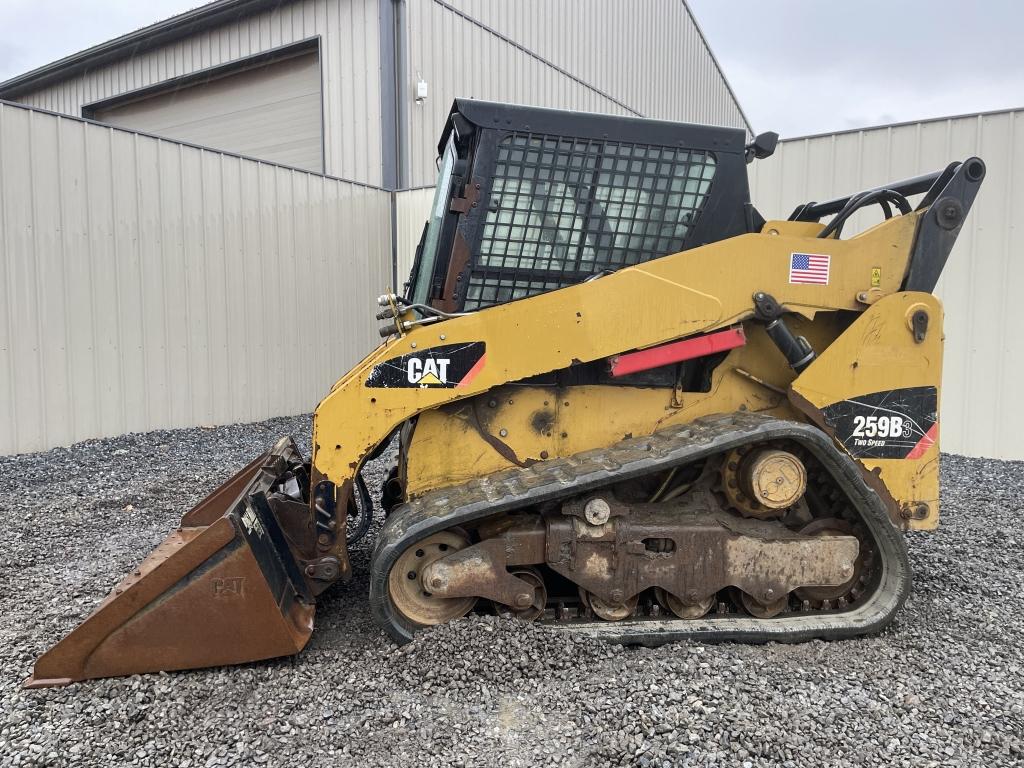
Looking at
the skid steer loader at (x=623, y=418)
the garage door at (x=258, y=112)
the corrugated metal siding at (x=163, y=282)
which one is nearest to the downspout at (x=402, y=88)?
the corrugated metal siding at (x=163, y=282)

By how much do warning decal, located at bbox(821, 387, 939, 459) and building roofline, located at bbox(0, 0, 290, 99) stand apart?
40.2 feet

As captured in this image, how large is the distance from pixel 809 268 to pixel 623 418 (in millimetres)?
1029

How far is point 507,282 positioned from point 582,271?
35cm

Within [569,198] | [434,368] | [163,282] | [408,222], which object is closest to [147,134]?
[163,282]

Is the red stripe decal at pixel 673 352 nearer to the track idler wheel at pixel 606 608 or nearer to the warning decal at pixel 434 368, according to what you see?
the warning decal at pixel 434 368

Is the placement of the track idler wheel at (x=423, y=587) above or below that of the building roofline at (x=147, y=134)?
below

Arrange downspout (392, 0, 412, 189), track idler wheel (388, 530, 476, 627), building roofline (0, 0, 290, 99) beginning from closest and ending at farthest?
track idler wheel (388, 530, 476, 627)
downspout (392, 0, 412, 189)
building roofline (0, 0, 290, 99)

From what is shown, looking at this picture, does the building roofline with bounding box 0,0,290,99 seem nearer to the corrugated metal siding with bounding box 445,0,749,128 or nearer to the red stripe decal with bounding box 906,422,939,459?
the corrugated metal siding with bounding box 445,0,749,128

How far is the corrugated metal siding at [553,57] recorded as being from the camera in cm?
1163

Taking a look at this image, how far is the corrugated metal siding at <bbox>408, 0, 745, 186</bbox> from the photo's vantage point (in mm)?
11633

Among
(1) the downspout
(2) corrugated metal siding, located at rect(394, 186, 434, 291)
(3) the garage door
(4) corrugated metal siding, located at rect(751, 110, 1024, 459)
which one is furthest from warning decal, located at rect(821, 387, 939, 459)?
(3) the garage door

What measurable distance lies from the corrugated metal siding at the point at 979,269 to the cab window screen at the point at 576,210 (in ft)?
17.1

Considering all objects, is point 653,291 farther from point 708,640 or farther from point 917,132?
point 917,132

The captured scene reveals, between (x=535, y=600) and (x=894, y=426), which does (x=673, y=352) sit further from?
(x=535, y=600)
